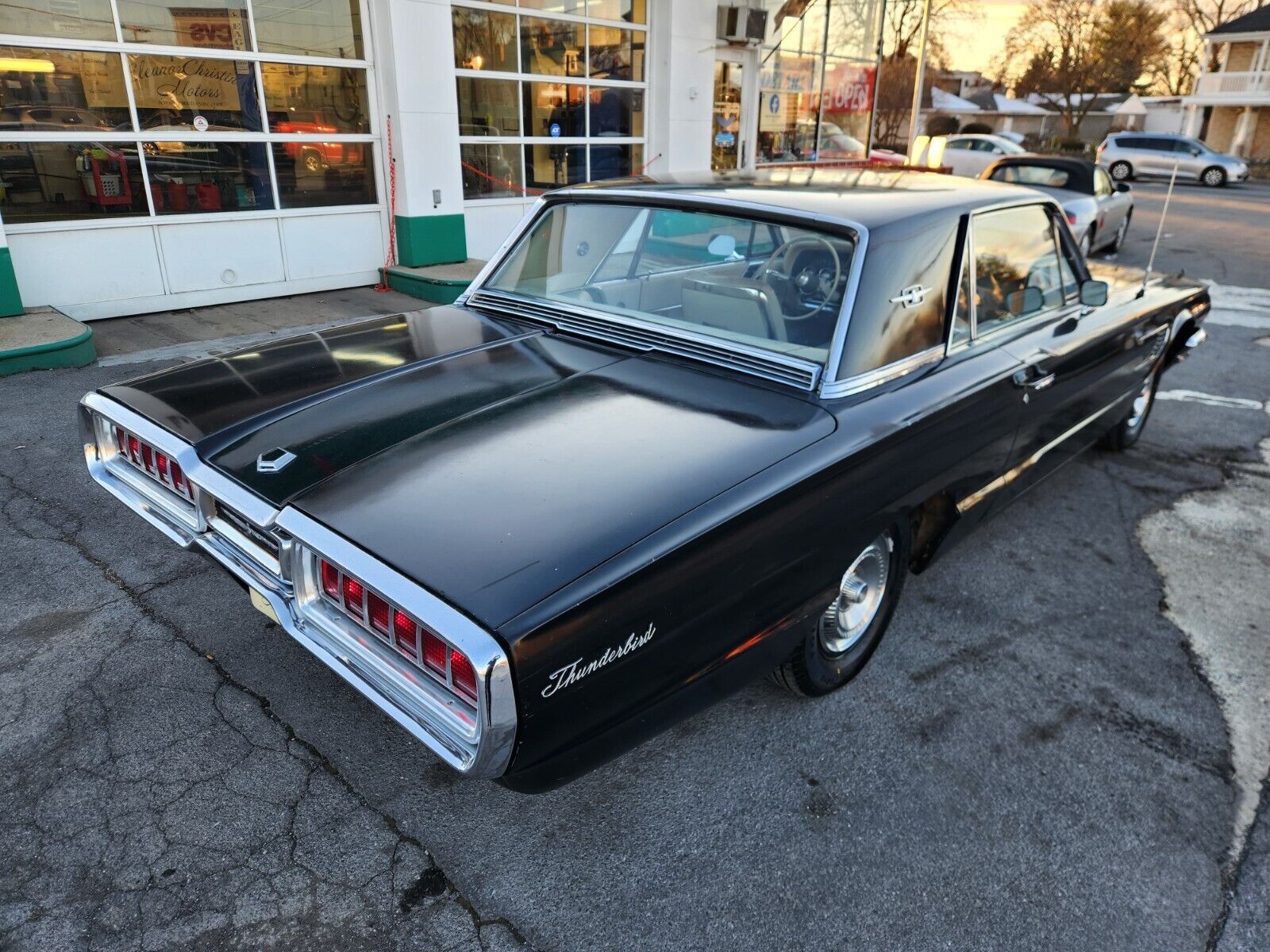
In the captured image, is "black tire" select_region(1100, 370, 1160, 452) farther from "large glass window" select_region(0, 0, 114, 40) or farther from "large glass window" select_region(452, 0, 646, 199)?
"large glass window" select_region(0, 0, 114, 40)

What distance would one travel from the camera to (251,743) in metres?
2.71

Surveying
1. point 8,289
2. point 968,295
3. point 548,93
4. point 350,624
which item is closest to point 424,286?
point 548,93

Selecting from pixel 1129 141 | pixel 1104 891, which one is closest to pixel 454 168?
pixel 1104 891

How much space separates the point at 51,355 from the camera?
6098mm

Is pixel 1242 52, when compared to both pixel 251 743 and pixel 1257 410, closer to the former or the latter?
pixel 1257 410

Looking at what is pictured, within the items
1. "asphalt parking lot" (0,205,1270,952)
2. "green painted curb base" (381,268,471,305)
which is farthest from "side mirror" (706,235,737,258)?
"green painted curb base" (381,268,471,305)

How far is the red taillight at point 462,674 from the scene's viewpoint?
1.82 meters

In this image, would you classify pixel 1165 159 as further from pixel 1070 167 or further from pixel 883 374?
pixel 883 374

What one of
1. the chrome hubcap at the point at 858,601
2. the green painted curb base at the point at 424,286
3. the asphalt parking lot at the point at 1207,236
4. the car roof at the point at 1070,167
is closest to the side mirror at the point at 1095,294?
the chrome hubcap at the point at 858,601

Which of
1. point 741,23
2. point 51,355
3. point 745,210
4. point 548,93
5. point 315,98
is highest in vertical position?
point 741,23

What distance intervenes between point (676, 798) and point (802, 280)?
1.80 meters

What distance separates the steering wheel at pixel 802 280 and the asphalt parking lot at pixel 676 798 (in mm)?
1341

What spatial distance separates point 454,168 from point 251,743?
758cm

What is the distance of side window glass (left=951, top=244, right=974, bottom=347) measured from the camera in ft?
10.3
